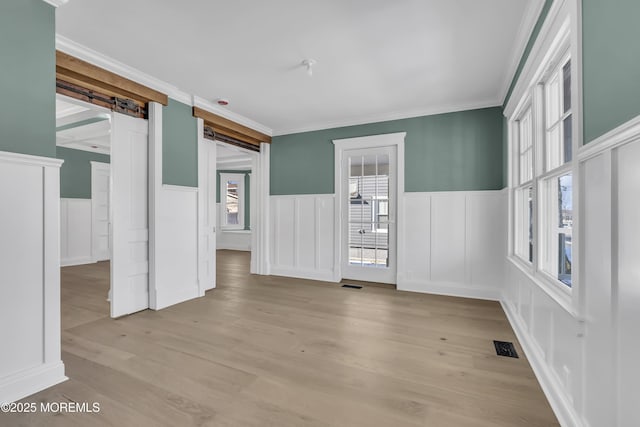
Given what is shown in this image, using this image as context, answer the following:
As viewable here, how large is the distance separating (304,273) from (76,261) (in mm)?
5064

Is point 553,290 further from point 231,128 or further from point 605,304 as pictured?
point 231,128

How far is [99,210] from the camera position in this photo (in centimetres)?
675

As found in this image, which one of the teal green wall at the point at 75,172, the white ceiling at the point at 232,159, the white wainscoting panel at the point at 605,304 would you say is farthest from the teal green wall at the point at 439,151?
the teal green wall at the point at 75,172

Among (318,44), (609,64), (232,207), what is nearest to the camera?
(609,64)

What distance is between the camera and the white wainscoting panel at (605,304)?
101 cm

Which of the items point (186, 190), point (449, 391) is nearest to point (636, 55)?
point (449, 391)

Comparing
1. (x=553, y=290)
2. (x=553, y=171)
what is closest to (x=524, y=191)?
(x=553, y=171)

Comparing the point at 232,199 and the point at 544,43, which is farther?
the point at 232,199

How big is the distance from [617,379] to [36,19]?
11.6 ft

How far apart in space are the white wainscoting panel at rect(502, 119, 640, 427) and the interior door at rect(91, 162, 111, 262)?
781 centimetres

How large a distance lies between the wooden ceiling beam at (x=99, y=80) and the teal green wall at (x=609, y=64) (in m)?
3.55

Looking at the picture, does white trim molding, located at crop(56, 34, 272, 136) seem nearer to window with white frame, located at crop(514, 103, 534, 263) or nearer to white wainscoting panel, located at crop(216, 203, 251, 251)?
window with white frame, located at crop(514, 103, 534, 263)

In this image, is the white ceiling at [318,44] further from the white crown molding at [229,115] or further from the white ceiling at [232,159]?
the white ceiling at [232,159]

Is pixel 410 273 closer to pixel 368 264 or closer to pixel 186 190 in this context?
pixel 368 264
